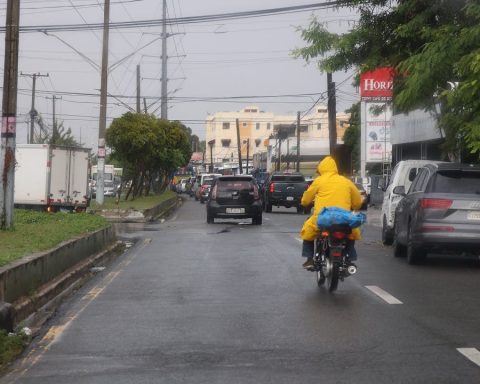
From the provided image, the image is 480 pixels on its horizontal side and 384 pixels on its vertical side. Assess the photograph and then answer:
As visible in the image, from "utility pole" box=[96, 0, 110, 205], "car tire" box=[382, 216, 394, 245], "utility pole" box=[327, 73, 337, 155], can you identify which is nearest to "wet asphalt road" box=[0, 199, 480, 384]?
"car tire" box=[382, 216, 394, 245]

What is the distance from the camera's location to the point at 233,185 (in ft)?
107

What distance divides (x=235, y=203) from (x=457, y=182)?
16253 millimetres

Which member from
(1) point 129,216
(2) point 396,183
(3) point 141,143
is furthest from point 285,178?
(2) point 396,183

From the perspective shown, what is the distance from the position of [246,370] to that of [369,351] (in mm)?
1367

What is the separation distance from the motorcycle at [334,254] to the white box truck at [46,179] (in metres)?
23.9

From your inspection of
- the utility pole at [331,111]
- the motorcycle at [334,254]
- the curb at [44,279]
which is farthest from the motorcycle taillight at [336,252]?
the utility pole at [331,111]

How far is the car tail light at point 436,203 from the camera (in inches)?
629

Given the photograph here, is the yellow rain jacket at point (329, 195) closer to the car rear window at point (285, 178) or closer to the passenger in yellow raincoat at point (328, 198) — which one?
the passenger in yellow raincoat at point (328, 198)

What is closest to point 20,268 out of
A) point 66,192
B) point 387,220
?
point 387,220

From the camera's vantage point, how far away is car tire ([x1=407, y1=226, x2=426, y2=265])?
54.6 feet

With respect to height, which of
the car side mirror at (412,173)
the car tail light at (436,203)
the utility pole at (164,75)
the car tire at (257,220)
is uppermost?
the utility pole at (164,75)

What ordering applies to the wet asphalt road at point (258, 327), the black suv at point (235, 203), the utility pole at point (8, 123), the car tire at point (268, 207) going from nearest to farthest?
the wet asphalt road at point (258, 327) < the utility pole at point (8, 123) < the black suv at point (235, 203) < the car tire at point (268, 207)

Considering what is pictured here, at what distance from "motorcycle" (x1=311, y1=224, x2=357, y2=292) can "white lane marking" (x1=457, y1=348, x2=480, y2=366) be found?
12.9 ft

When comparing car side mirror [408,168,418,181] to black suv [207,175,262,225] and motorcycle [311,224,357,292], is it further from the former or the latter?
black suv [207,175,262,225]
